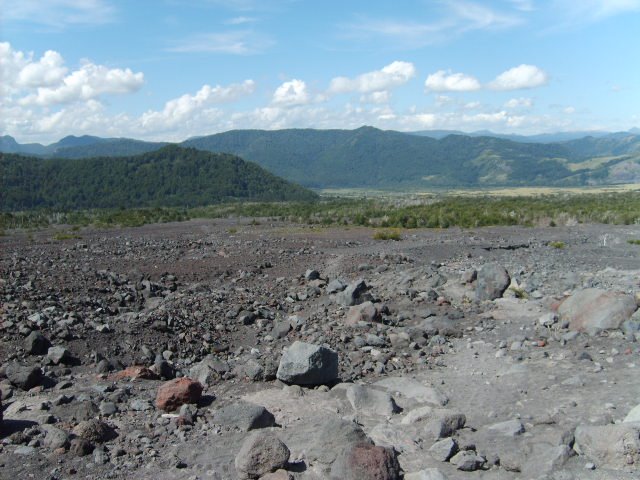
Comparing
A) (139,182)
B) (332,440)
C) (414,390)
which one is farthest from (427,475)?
(139,182)

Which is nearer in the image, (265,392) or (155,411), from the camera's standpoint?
(155,411)

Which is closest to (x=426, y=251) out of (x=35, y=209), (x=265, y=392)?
(x=265, y=392)

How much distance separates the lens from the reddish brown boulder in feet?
26.4

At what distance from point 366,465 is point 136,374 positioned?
500 cm

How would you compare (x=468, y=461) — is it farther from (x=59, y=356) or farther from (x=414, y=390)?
(x=59, y=356)

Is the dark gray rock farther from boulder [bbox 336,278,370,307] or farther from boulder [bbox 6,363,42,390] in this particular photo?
boulder [bbox 336,278,370,307]

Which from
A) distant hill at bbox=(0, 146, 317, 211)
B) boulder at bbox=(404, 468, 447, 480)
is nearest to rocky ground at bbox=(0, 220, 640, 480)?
boulder at bbox=(404, 468, 447, 480)

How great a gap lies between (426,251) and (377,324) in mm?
14938

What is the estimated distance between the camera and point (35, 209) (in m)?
89.5

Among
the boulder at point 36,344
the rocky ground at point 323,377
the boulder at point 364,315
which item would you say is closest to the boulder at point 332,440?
the rocky ground at point 323,377

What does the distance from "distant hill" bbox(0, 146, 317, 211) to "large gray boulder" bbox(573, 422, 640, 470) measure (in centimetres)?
9555

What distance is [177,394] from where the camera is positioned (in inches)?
320

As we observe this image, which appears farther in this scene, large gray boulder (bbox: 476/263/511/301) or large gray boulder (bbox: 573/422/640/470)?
large gray boulder (bbox: 476/263/511/301)

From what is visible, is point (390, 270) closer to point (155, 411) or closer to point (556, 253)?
point (556, 253)
